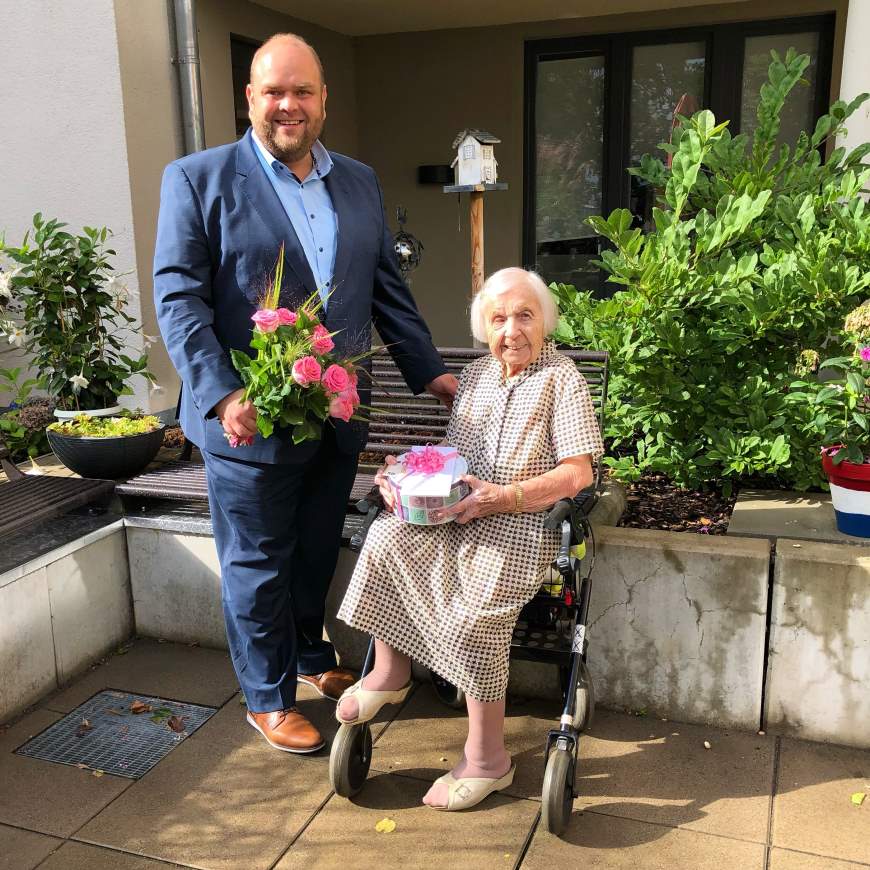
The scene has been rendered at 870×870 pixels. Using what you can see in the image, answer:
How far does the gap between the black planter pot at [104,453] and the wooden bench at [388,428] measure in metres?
0.09

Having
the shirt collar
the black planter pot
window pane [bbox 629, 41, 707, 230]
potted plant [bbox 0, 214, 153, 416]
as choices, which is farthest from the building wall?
window pane [bbox 629, 41, 707, 230]

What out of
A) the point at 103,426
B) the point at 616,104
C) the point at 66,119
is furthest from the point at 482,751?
the point at 616,104

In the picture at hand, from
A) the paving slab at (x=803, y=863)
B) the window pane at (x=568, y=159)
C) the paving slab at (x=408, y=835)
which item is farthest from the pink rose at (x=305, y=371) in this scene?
the window pane at (x=568, y=159)

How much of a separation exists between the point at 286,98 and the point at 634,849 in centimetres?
227

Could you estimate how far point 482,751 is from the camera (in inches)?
104

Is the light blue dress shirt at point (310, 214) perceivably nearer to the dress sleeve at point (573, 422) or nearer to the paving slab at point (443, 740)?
the dress sleeve at point (573, 422)

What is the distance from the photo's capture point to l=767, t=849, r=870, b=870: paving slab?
94.3 inches

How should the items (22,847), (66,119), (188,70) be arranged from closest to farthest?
(22,847) < (66,119) < (188,70)

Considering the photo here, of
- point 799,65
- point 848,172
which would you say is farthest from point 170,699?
point 799,65

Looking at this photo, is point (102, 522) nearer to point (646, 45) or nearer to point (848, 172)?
point (848, 172)

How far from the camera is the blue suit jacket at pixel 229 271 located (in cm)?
263

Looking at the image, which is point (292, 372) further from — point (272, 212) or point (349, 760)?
point (349, 760)

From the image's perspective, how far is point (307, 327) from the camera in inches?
98.5

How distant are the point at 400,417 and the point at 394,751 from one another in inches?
55.7
